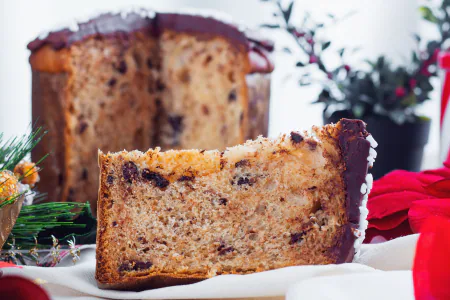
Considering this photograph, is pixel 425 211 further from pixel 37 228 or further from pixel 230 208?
pixel 37 228

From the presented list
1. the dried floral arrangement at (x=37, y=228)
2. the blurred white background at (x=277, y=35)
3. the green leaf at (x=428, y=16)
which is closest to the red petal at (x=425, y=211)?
the dried floral arrangement at (x=37, y=228)

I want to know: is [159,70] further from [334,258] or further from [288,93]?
[334,258]

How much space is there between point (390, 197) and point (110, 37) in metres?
1.59

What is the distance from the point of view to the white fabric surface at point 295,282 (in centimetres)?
75

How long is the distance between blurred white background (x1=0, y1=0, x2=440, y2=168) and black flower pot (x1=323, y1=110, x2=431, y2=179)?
22.8 inches

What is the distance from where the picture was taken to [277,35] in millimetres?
3600

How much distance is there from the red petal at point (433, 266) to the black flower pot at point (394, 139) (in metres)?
1.71

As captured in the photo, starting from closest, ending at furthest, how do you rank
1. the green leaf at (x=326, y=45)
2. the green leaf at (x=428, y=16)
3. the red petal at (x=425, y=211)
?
the red petal at (x=425, y=211)
the green leaf at (x=326, y=45)
the green leaf at (x=428, y=16)

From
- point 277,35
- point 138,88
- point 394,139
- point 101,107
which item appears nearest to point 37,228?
point 101,107

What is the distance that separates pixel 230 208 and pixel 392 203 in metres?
0.39

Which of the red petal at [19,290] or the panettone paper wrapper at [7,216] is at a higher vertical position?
the red petal at [19,290]

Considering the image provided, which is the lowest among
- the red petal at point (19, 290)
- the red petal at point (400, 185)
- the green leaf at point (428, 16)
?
the red petal at point (400, 185)

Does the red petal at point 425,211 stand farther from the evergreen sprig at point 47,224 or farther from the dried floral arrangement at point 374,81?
the dried floral arrangement at point 374,81

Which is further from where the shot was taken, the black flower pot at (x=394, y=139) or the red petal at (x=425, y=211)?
the black flower pot at (x=394, y=139)
